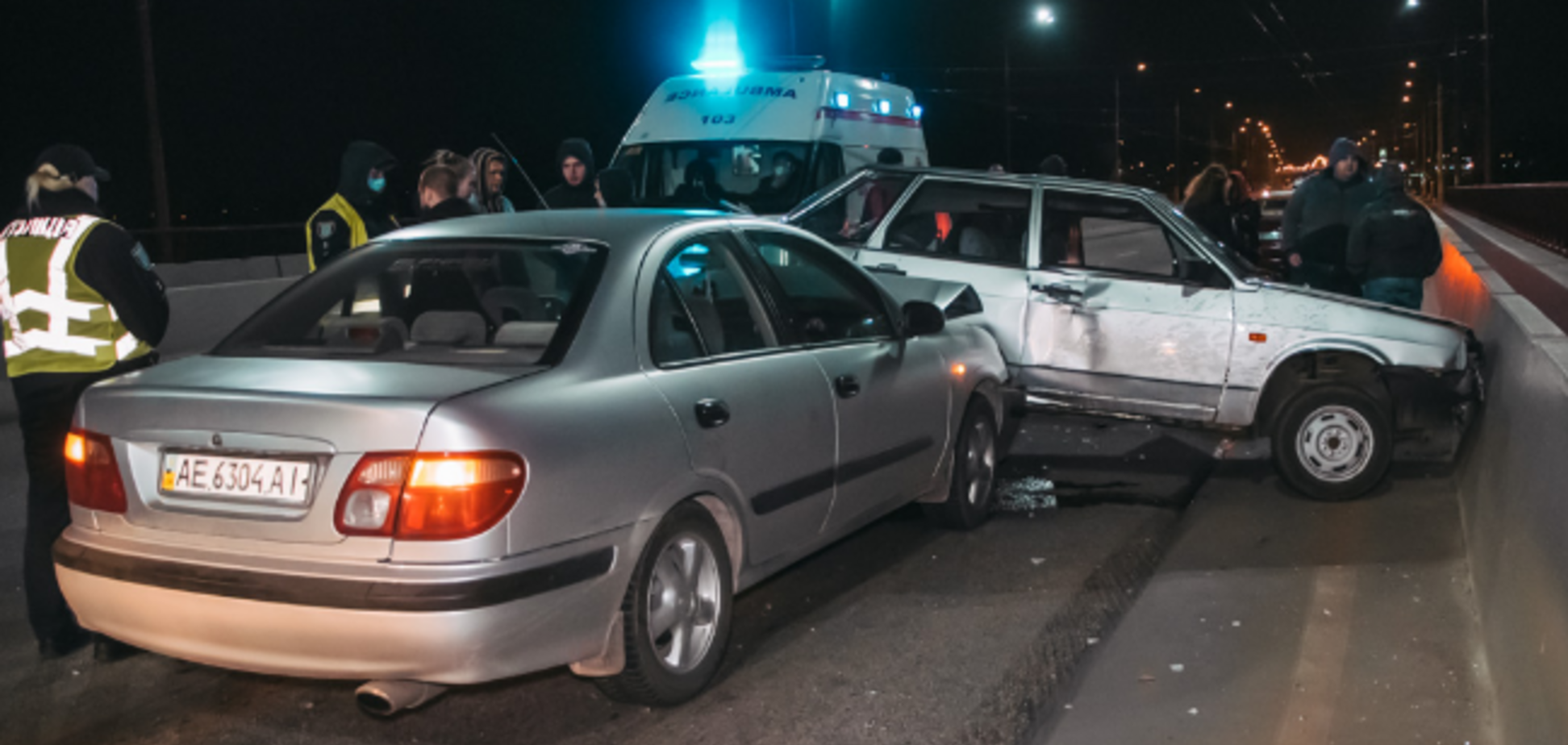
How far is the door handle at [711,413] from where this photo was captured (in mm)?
4449

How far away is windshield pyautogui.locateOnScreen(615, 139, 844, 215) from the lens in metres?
12.9

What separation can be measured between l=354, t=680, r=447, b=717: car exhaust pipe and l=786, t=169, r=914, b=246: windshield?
5306mm

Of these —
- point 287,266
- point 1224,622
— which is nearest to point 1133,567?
point 1224,622

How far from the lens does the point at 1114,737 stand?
4.27 m

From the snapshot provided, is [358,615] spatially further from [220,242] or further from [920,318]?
[220,242]

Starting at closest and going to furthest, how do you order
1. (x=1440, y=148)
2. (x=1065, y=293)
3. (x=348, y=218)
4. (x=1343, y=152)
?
(x=348, y=218) → (x=1065, y=293) → (x=1343, y=152) → (x=1440, y=148)

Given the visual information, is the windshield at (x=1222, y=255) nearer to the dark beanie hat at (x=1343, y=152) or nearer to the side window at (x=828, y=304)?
the side window at (x=828, y=304)

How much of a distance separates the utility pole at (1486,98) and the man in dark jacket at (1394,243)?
30552 mm

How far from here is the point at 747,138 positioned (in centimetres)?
1309

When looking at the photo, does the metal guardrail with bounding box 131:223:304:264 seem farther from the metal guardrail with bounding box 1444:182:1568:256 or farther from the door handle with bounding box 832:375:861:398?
the metal guardrail with bounding box 1444:182:1568:256

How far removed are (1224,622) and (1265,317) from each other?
2.67 m

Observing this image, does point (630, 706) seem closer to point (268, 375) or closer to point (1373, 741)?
point (268, 375)

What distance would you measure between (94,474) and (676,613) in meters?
1.72

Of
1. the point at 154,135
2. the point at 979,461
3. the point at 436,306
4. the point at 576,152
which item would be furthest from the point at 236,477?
the point at 154,135
